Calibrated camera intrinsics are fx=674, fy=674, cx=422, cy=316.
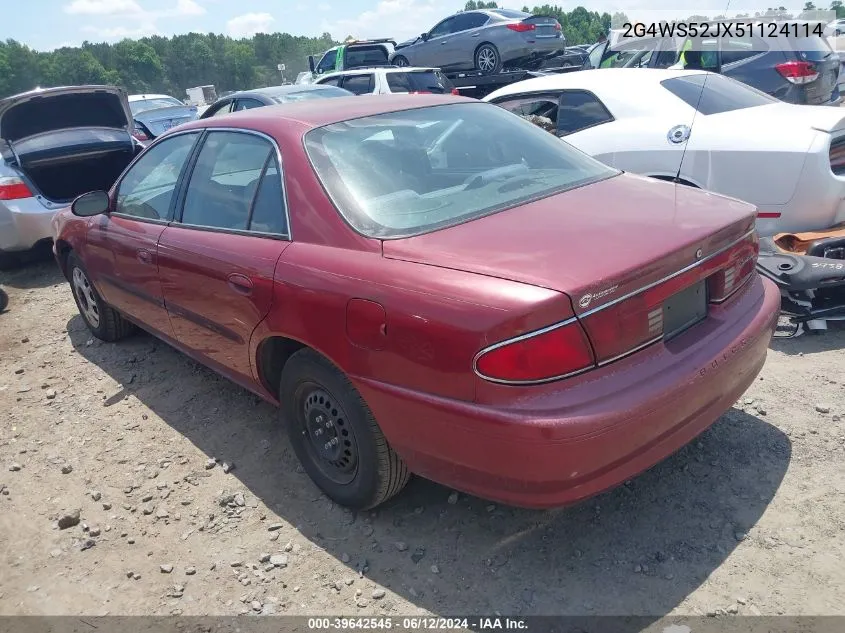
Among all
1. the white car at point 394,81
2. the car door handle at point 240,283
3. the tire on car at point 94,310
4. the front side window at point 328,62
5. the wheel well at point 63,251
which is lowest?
the tire on car at point 94,310

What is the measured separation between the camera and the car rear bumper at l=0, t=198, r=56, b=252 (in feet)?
21.8

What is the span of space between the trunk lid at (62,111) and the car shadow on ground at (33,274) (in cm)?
131

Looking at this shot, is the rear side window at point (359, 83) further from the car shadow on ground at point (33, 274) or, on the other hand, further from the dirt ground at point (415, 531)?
the dirt ground at point (415, 531)

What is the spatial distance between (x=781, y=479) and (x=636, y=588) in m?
0.92

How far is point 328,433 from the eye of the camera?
285cm

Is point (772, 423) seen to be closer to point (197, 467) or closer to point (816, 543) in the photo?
point (816, 543)

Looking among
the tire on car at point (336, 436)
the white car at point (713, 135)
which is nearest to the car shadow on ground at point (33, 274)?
the tire on car at point (336, 436)

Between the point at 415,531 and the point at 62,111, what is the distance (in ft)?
22.8

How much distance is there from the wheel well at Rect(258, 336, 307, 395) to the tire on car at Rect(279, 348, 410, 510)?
0.12 m

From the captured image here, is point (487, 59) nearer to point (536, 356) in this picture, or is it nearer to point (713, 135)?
point (713, 135)

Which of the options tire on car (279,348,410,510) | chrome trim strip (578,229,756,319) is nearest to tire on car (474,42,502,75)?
chrome trim strip (578,229,756,319)

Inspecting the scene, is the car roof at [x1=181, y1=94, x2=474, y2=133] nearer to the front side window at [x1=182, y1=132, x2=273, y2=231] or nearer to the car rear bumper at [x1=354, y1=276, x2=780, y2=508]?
Result: the front side window at [x1=182, y1=132, x2=273, y2=231]

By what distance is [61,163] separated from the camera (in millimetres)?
7137

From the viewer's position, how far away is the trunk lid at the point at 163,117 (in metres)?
12.4
